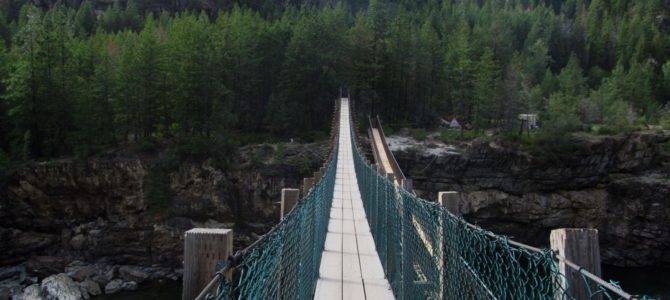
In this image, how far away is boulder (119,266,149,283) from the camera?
19420 mm

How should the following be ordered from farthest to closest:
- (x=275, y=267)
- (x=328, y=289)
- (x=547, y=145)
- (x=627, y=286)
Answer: (x=547, y=145) < (x=627, y=286) < (x=328, y=289) < (x=275, y=267)

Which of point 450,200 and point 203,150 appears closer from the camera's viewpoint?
point 450,200

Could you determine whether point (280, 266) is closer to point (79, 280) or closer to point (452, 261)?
point (452, 261)

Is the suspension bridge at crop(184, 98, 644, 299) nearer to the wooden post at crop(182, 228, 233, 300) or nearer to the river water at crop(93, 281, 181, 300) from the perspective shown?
the wooden post at crop(182, 228, 233, 300)

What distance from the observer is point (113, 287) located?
1805cm

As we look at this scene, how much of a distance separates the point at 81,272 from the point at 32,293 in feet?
8.15

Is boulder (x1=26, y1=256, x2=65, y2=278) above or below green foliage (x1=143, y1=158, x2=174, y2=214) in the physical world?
below

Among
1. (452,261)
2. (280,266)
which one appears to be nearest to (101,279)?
(280,266)

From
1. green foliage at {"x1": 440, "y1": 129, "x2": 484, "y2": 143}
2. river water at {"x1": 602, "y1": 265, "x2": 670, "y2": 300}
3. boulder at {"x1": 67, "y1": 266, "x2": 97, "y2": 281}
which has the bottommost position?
river water at {"x1": 602, "y1": 265, "x2": 670, "y2": 300}

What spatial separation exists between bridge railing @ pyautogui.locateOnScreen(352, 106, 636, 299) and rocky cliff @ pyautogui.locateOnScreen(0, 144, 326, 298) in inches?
738

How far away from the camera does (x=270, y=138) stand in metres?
26.7

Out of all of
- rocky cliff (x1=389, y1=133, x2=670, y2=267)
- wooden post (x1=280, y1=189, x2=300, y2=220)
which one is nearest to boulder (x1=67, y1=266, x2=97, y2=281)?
rocky cliff (x1=389, y1=133, x2=670, y2=267)

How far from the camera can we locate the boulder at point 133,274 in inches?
765

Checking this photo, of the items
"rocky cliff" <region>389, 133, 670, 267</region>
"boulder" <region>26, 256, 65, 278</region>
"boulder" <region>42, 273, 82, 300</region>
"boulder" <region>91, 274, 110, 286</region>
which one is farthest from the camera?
"rocky cliff" <region>389, 133, 670, 267</region>
